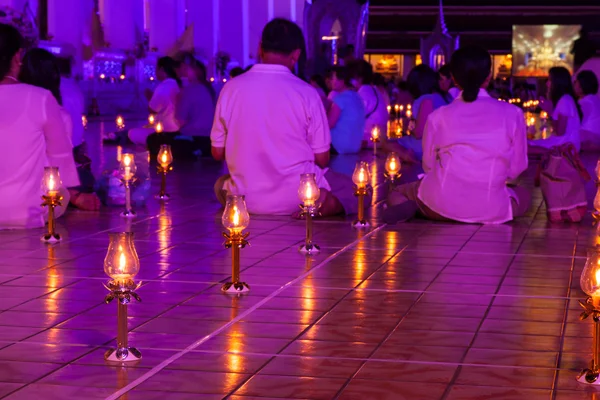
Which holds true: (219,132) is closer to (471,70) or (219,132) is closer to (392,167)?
(392,167)

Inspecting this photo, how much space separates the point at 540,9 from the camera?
4475 centimetres

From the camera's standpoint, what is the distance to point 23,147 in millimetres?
6840

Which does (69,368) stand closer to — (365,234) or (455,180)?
(365,234)

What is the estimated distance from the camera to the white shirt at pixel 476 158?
23.2 ft

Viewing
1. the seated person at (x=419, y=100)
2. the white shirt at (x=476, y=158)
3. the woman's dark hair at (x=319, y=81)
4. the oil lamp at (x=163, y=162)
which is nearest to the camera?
the white shirt at (x=476, y=158)

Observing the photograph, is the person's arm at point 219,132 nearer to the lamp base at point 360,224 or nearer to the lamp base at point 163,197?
the lamp base at point 360,224

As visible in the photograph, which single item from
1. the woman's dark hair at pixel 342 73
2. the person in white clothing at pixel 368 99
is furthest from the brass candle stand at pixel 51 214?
the person in white clothing at pixel 368 99

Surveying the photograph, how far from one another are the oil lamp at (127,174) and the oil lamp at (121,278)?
11.8 ft

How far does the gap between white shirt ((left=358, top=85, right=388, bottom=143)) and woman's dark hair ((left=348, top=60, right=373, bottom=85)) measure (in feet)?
0.33

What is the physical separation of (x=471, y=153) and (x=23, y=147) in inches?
101

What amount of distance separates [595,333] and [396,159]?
4655 millimetres

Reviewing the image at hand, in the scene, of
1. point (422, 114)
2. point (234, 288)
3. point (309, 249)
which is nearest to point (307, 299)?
point (234, 288)

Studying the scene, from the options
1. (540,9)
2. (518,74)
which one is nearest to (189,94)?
(518,74)

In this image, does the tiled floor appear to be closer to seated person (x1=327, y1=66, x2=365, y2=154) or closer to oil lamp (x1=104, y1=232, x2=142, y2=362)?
oil lamp (x1=104, y1=232, x2=142, y2=362)
